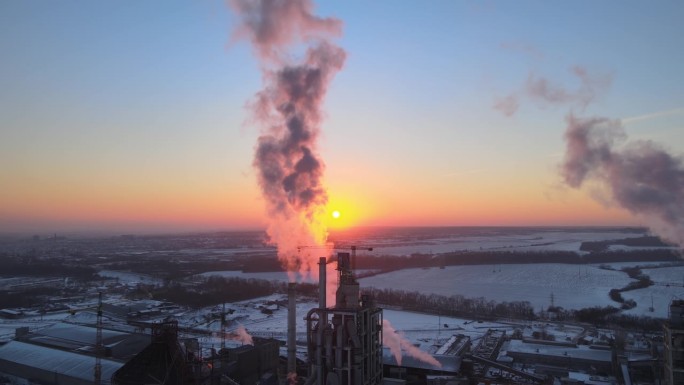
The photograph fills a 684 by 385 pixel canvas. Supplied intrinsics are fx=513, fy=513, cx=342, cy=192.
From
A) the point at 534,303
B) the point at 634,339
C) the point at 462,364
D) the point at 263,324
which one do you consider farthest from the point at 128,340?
the point at 534,303

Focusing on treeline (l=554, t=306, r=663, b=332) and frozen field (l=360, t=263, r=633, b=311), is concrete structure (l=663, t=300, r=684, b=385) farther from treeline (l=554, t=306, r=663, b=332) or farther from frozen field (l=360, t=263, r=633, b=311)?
frozen field (l=360, t=263, r=633, b=311)

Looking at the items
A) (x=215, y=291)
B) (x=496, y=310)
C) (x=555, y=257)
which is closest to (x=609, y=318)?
(x=496, y=310)

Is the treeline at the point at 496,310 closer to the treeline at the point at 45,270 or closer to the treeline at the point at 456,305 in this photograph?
the treeline at the point at 456,305

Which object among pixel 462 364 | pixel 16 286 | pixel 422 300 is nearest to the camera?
pixel 462 364

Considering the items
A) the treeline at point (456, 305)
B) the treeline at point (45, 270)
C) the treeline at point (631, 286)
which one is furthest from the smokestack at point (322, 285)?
the treeline at point (45, 270)

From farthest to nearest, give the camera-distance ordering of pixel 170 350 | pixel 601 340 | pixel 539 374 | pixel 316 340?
pixel 601 340 → pixel 539 374 → pixel 170 350 → pixel 316 340

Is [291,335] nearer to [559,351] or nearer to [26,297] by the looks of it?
[559,351]

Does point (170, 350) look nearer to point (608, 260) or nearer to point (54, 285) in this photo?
point (54, 285)
